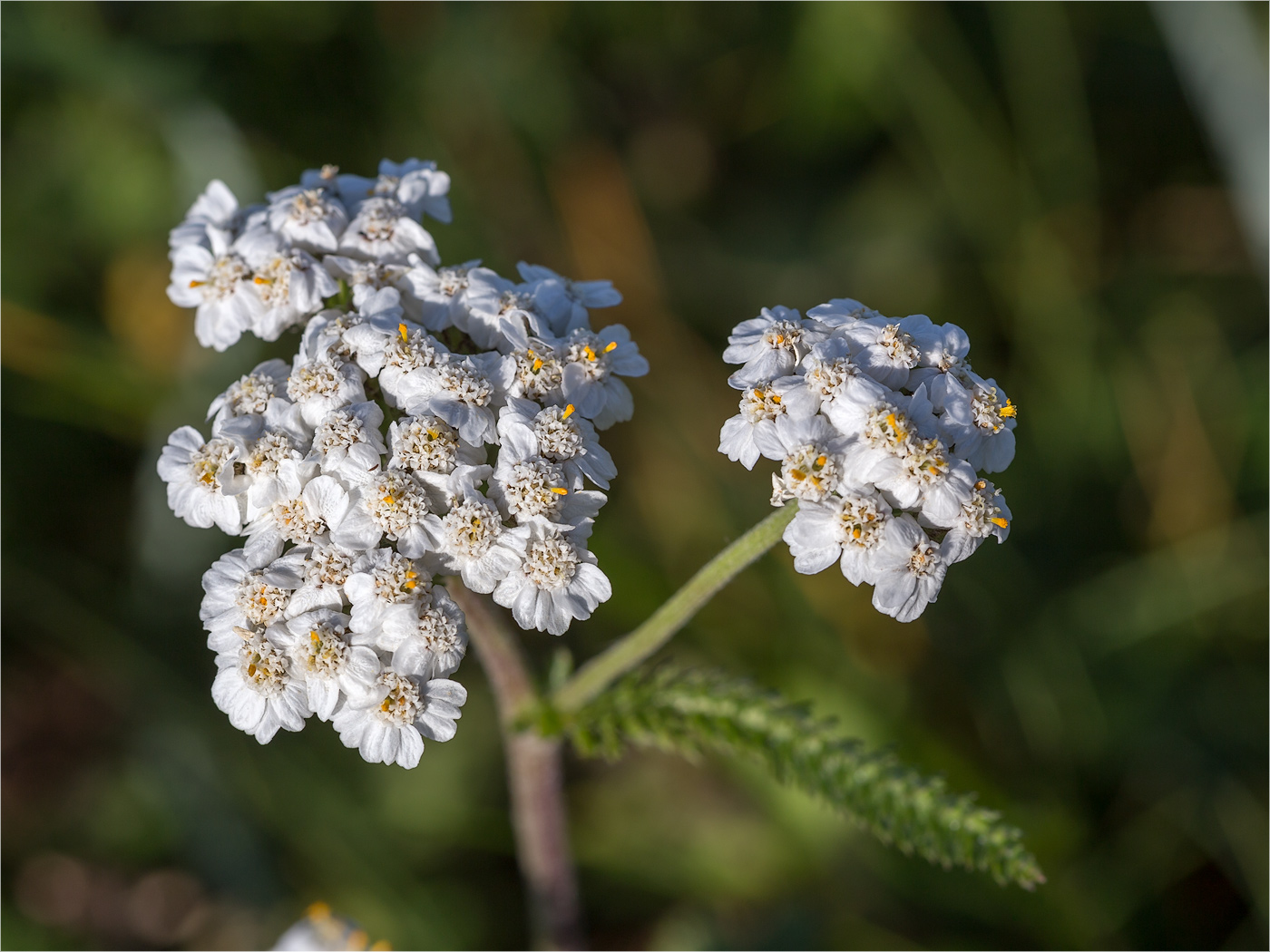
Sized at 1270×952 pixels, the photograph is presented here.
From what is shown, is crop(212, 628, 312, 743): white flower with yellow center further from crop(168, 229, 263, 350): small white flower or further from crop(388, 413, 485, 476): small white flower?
crop(168, 229, 263, 350): small white flower

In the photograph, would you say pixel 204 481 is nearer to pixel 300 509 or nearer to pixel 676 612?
pixel 300 509

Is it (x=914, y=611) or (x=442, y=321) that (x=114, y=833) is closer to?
(x=442, y=321)

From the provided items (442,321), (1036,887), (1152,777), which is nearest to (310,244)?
(442,321)

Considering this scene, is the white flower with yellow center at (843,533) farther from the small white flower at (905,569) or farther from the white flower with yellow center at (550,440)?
the white flower with yellow center at (550,440)

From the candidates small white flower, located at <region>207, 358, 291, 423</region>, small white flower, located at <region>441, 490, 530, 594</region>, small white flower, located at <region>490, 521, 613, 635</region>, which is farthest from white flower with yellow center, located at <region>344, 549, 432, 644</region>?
small white flower, located at <region>207, 358, 291, 423</region>

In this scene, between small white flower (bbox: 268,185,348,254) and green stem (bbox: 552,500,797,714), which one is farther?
small white flower (bbox: 268,185,348,254)

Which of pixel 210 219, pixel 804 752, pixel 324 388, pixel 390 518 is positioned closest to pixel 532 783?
pixel 804 752
